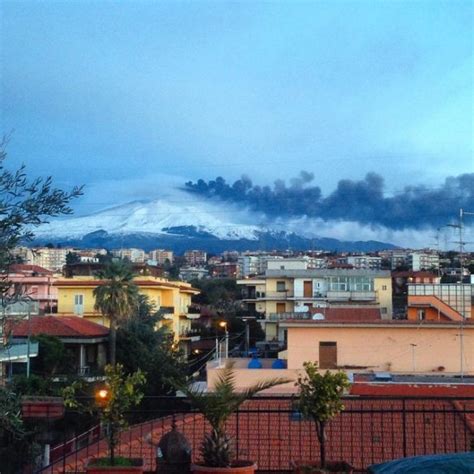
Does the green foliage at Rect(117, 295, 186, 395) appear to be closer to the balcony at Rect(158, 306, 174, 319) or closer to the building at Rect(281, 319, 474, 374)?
the balcony at Rect(158, 306, 174, 319)

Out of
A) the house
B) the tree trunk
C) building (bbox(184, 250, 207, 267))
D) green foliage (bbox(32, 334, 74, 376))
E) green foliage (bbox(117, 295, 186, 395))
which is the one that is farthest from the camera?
building (bbox(184, 250, 207, 267))

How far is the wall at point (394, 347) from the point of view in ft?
77.9

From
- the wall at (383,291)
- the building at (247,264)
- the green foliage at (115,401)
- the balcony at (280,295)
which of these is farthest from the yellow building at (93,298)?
the building at (247,264)

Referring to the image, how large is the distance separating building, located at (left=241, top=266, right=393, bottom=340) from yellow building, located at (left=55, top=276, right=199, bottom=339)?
22.9 ft

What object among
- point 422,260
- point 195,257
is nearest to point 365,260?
point 422,260

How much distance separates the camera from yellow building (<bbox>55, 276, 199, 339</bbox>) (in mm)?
46656

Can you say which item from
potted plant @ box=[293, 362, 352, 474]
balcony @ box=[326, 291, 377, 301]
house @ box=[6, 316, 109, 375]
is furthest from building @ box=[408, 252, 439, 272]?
potted plant @ box=[293, 362, 352, 474]

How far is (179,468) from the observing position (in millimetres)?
7535

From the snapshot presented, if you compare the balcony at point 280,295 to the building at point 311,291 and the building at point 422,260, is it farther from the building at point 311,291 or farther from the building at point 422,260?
the building at point 422,260

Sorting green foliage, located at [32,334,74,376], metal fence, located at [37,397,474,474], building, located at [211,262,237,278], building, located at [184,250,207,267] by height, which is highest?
building, located at [184,250,207,267]

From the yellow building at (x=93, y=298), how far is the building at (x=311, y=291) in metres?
→ 6.99

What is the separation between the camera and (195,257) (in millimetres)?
154000

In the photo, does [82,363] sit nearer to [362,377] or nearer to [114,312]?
[114,312]

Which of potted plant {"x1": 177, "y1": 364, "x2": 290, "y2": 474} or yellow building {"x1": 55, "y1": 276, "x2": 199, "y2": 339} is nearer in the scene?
potted plant {"x1": 177, "y1": 364, "x2": 290, "y2": 474}
